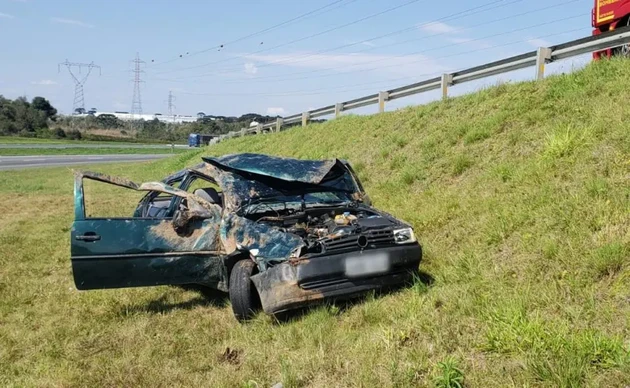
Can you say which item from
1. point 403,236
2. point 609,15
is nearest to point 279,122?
point 609,15

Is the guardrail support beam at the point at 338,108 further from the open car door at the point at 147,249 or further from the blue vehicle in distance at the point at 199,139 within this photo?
the blue vehicle in distance at the point at 199,139

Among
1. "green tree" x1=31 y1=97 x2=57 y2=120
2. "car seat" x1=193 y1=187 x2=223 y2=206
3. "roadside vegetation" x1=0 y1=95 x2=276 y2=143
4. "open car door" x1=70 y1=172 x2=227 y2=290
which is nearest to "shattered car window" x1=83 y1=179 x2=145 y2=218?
"car seat" x1=193 y1=187 x2=223 y2=206

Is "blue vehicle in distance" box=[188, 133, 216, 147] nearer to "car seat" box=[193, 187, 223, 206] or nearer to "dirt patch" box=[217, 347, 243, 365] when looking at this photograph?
"car seat" box=[193, 187, 223, 206]

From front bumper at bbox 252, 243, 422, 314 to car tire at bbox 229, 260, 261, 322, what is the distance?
209 mm

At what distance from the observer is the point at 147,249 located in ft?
17.6

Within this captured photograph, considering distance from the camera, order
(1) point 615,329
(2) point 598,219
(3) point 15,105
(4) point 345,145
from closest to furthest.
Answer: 1. (1) point 615,329
2. (2) point 598,219
3. (4) point 345,145
4. (3) point 15,105

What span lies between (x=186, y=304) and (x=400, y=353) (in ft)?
9.62

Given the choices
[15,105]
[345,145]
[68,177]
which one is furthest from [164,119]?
[345,145]

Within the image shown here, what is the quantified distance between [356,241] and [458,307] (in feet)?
3.65

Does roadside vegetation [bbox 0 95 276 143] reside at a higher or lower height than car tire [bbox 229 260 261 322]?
higher

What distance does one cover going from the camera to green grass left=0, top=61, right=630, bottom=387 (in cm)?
350

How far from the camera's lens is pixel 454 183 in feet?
26.8

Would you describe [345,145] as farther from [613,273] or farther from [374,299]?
[613,273]

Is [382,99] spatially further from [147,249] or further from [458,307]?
[458,307]
